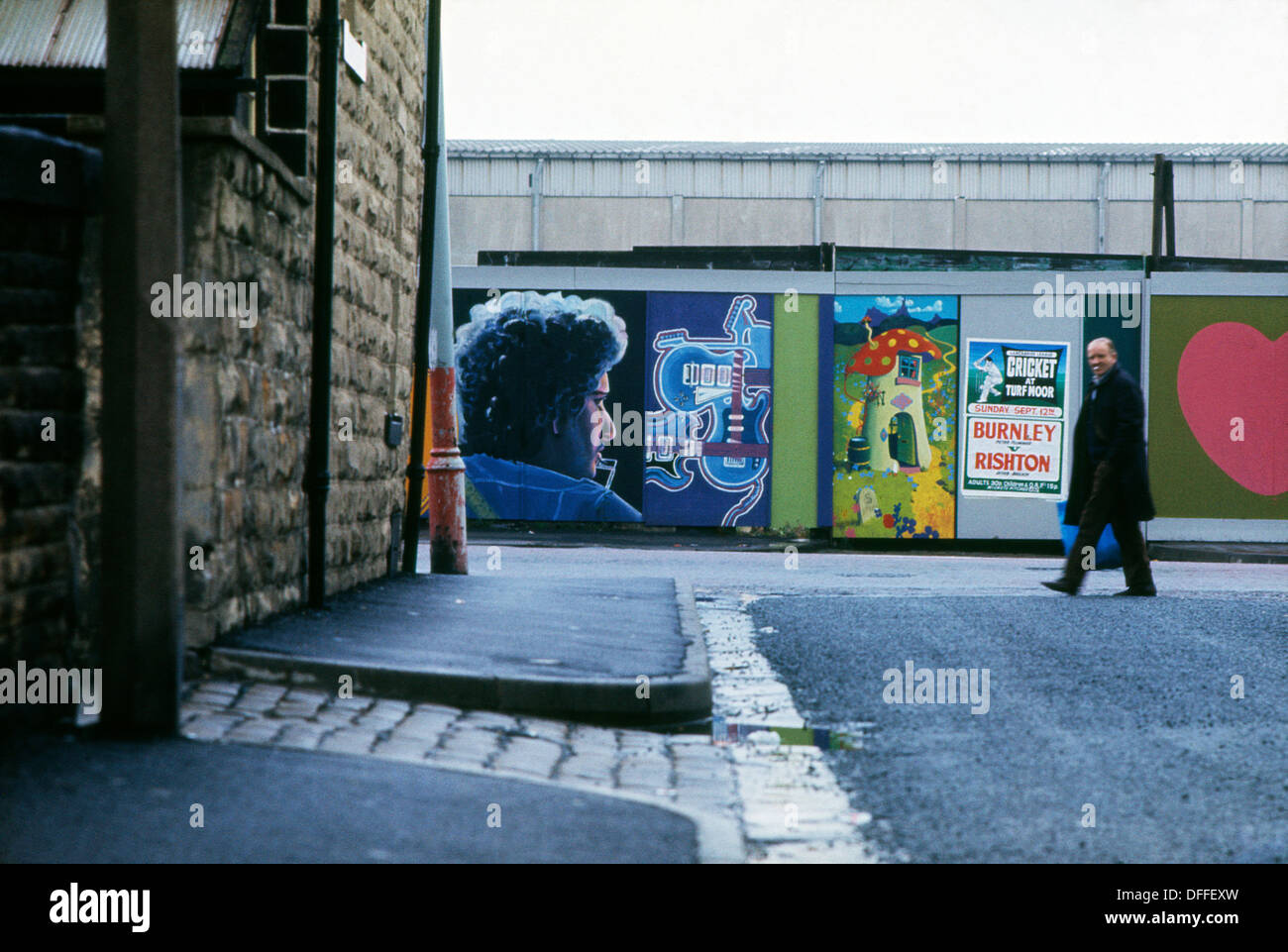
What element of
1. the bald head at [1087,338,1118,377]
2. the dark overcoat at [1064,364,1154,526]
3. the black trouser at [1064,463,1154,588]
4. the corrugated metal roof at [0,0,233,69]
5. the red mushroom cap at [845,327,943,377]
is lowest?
the black trouser at [1064,463,1154,588]

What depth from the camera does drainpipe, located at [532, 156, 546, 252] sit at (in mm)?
38500

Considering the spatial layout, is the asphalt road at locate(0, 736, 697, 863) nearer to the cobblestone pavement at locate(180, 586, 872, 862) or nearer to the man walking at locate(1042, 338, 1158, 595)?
the cobblestone pavement at locate(180, 586, 872, 862)

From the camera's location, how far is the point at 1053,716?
5.46 meters

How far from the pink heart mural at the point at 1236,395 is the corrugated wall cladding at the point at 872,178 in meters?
21.1

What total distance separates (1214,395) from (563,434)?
897cm

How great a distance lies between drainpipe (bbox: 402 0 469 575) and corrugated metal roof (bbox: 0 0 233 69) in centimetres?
359

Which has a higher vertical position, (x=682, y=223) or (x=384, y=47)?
(x=682, y=223)

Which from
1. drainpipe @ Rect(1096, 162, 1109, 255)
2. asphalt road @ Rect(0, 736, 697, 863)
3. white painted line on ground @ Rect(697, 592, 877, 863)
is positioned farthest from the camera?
drainpipe @ Rect(1096, 162, 1109, 255)

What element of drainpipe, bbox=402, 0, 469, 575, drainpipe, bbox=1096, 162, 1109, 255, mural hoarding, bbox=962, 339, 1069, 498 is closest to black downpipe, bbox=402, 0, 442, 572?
drainpipe, bbox=402, 0, 469, 575
